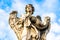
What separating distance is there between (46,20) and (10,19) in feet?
4.97

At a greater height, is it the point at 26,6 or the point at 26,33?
the point at 26,6

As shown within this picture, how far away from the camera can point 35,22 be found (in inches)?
535

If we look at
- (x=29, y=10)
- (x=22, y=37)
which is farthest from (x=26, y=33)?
(x=29, y=10)

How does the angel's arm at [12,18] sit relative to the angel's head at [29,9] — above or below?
below

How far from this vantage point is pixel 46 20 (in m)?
13.8

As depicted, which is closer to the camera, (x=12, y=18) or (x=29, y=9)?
(x=29, y=9)

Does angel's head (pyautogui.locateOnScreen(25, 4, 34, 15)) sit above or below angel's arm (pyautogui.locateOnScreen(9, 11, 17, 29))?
above

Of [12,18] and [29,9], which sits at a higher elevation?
[29,9]

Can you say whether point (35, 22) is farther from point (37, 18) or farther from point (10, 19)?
point (10, 19)

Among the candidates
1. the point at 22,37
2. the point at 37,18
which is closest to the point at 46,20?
the point at 37,18

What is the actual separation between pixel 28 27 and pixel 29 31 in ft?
0.55

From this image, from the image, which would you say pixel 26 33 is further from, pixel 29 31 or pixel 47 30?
pixel 47 30

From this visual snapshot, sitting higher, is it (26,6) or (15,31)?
(26,6)

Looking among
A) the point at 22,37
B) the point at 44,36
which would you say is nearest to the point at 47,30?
the point at 44,36
